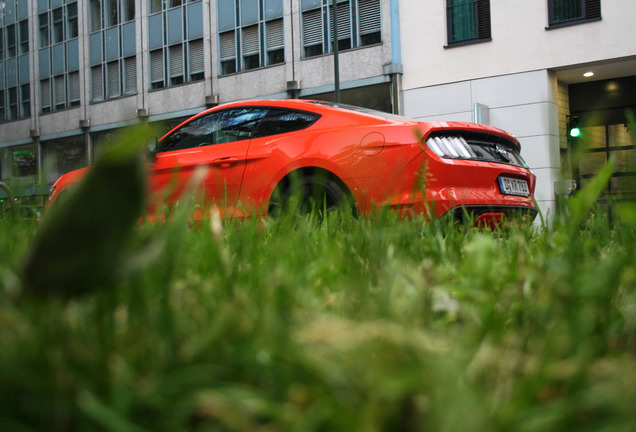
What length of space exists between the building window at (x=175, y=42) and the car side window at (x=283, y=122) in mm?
19810

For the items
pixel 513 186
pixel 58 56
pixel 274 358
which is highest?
pixel 58 56

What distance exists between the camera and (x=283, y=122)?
543 cm

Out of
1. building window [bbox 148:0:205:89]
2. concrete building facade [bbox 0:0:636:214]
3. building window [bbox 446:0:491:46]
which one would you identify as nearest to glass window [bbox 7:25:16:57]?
concrete building facade [bbox 0:0:636:214]

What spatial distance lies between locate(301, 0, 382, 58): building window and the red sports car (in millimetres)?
14901

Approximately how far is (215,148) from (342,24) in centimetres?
1621

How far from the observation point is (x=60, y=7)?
30391 mm

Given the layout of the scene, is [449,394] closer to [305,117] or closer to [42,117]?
[305,117]

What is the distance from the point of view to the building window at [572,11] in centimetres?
1642

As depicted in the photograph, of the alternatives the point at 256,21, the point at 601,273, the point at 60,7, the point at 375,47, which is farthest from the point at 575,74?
the point at 60,7

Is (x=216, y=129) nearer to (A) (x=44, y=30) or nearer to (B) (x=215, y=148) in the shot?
(B) (x=215, y=148)

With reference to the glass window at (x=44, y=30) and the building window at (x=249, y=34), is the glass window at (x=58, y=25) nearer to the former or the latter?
the glass window at (x=44, y=30)

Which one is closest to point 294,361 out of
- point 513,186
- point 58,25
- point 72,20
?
point 513,186

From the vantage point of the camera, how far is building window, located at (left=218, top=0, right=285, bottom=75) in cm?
2219

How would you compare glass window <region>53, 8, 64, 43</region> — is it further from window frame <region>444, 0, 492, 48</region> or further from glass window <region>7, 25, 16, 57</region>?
window frame <region>444, 0, 492, 48</region>
